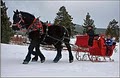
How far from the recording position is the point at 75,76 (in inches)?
266

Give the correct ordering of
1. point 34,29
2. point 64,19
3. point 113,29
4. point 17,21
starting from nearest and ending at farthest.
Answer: point 17,21
point 34,29
point 64,19
point 113,29

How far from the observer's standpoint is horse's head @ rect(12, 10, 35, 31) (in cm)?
925

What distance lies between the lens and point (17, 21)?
9.27 meters

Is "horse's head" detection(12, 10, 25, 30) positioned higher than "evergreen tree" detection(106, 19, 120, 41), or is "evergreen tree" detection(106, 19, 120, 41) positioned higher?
"evergreen tree" detection(106, 19, 120, 41)

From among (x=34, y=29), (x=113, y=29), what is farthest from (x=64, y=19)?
(x=34, y=29)

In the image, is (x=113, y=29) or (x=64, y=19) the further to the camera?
(x=113, y=29)

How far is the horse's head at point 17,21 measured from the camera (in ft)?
30.3

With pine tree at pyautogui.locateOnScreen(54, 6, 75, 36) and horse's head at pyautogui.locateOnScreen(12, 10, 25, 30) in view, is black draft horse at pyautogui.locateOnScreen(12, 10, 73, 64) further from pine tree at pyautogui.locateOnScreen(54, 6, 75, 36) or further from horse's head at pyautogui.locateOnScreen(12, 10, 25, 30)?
pine tree at pyautogui.locateOnScreen(54, 6, 75, 36)

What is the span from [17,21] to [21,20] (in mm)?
136

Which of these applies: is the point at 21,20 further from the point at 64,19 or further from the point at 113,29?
the point at 113,29

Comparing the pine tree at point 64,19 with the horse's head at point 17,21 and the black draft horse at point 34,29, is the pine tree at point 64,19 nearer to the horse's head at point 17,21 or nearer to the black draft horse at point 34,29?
the black draft horse at point 34,29

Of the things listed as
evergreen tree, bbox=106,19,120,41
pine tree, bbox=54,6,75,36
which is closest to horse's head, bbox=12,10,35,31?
pine tree, bbox=54,6,75,36

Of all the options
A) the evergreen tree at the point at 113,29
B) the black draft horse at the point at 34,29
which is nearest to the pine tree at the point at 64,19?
the evergreen tree at the point at 113,29

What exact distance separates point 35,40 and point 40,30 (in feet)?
1.23
